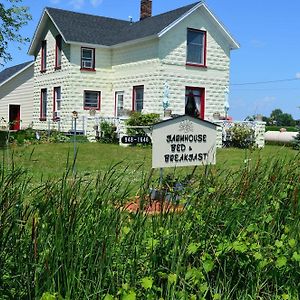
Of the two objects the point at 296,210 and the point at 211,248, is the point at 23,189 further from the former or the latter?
the point at 296,210

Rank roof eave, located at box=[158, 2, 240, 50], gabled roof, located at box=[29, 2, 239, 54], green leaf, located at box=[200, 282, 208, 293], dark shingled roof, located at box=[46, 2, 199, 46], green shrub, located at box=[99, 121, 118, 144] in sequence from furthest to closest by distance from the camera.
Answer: dark shingled roof, located at box=[46, 2, 199, 46]
gabled roof, located at box=[29, 2, 239, 54]
roof eave, located at box=[158, 2, 240, 50]
green shrub, located at box=[99, 121, 118, 144]
green leaf, located at box=[200, 282, 208, 293]

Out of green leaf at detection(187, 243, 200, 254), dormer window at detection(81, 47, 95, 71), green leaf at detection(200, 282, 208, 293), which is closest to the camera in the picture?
green leaf at detection(200, 282, 208, 293)

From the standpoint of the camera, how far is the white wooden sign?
8039 millimetres

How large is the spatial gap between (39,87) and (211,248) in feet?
101

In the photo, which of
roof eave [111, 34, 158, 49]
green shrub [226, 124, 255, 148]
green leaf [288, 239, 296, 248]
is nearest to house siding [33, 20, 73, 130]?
roof eave [111, 34, 158, 49]

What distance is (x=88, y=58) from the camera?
2864 centimetres

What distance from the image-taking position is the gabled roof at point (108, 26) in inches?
1037

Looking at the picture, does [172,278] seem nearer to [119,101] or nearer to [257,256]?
[257,256]

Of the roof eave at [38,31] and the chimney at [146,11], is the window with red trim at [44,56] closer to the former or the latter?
the roof eave at [38,31]

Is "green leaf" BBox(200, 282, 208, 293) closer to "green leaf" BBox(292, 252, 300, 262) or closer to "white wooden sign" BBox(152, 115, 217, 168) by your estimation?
"green leaf" BBox(292, 252, 300, 262)

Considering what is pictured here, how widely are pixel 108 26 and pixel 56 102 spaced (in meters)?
5.67

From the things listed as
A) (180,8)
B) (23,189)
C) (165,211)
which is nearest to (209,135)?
(165,211)

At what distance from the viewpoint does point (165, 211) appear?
378cm

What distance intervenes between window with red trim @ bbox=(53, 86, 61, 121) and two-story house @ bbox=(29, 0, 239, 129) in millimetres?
59
